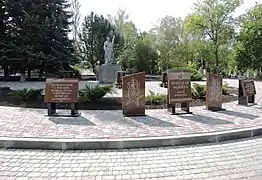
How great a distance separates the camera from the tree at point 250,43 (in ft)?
102

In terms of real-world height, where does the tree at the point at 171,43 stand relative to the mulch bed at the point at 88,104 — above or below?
above

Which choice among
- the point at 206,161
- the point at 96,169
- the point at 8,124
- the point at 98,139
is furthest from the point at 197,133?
the point at 8,124

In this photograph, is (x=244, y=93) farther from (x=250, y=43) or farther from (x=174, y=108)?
(x=250, y=43)

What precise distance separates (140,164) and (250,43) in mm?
30809

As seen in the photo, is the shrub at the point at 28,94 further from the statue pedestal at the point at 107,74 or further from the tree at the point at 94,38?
the tree at the point at 94,38

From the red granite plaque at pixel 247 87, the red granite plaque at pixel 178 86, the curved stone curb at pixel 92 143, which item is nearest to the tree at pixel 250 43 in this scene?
the red granite plaque at pixel 247 87

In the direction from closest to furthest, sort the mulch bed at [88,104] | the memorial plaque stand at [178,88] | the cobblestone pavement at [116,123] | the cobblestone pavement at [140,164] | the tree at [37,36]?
the cobblestone pavement at [140,164] < the cobblestone pavement at [116,123] < the memorial plaque stand at [178,88] < the mulch bed at [88,104] < the tree at [37,36]

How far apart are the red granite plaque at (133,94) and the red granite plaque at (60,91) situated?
1444 millimetres

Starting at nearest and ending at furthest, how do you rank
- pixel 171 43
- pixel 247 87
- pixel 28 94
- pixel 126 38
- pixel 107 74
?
pixel 28 94, pixel 247 87, pixel 107 74, pixel 171 43, pixel 126 38

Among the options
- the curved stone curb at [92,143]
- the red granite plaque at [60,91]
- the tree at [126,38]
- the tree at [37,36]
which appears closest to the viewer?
the curved stone curb at [92,143]

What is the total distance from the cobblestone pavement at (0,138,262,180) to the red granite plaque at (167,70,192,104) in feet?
9.62

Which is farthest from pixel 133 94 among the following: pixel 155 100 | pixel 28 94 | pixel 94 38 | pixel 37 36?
pixel 94 38

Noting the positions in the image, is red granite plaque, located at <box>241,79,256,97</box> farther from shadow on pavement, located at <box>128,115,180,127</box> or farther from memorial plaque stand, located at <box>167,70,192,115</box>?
shadow on pavement, located at <box>128,115,180,127</box>

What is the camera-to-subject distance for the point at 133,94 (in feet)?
26.0
